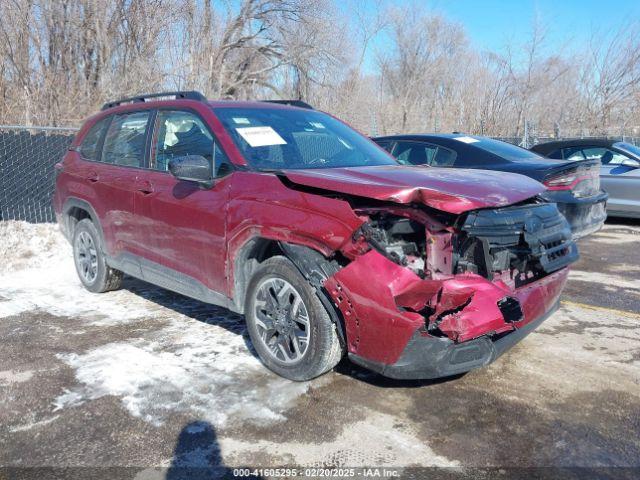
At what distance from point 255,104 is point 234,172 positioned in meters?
1.06

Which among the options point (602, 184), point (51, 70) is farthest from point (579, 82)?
point (51, 70)

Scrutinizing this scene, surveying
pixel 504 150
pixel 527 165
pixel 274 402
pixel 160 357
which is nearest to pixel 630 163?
pixel 504 150

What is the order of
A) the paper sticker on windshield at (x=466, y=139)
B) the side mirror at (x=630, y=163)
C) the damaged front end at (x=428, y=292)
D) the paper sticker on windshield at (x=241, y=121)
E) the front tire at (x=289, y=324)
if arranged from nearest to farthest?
the damaged front end at (x=428, y=292) < the front tire at (x=289, y=324) < the paper sticker on windshield at (x=241, y=121) < the paper sticker on windshield at (x=466, y=139) < the side mirror at (x=630, y=163)

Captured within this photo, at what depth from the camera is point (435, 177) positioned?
11.4 feet

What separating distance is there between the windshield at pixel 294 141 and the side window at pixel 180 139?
0.18 metres

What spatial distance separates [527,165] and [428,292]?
4321 mm

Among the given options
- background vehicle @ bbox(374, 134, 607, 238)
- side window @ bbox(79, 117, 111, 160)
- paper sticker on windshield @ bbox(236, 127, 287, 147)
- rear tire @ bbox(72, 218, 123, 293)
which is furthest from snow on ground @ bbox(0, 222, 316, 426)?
background vehicle @ bbox(374, 134, 607, 238)

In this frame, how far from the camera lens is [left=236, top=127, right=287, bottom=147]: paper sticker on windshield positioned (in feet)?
13.6

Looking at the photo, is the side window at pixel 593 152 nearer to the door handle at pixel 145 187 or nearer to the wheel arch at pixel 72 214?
the door handle at pixel 145 187

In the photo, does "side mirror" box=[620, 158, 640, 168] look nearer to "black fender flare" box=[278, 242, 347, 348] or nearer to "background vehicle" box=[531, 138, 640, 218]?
"background vehicle" box=[531, 138, 640, 218]

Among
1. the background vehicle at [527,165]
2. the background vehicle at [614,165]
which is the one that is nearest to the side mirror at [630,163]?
the background vehicle at [614,165]

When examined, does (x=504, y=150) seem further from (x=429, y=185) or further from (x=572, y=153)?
(x=429, y=185)

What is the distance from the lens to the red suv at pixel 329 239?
3096mm

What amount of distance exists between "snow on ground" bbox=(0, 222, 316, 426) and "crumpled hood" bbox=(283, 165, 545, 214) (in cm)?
133
